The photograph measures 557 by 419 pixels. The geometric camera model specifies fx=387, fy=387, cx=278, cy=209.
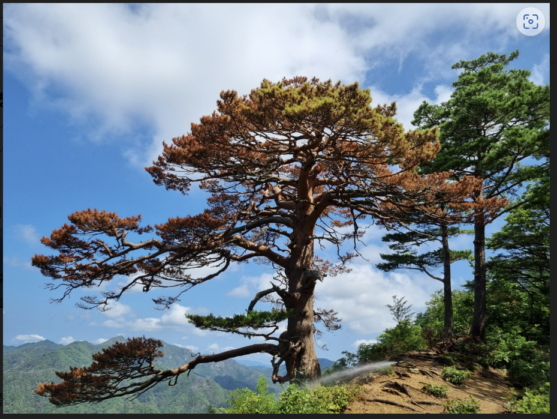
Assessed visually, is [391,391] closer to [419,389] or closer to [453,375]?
[419,389]

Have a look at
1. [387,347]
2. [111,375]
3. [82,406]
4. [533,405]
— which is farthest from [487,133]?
[82,406]

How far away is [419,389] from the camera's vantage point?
876 centimetres

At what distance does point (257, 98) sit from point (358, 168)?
133 inches

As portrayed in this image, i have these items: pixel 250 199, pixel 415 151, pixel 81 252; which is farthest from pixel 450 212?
pixel 81 252

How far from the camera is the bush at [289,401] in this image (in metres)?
6.84

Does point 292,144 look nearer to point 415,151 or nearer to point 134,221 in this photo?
point 415,151

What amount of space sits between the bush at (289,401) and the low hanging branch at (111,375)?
120 inches

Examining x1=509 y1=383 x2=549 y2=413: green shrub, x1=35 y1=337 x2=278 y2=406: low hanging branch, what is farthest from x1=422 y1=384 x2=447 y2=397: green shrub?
x1=35 y1=337 x2=278 y2=406: low hanging branch

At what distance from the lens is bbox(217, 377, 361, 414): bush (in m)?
6.84

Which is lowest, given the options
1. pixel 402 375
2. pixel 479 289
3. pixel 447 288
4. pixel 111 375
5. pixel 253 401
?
pixel 253 401

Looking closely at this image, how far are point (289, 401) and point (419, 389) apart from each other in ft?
11.5

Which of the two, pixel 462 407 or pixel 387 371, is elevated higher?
pixel 387 371

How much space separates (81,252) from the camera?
10391 millimetres

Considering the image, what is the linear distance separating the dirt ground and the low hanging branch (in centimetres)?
501
